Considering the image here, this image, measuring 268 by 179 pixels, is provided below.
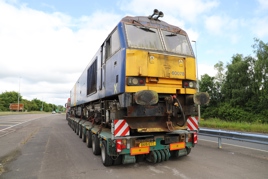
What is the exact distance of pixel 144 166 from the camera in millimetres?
6062

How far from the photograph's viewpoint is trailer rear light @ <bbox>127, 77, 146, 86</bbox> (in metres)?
5.51

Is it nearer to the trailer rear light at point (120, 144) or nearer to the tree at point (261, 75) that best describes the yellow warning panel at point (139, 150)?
the trailer rear light at point (120, 144)

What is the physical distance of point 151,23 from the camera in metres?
6.62

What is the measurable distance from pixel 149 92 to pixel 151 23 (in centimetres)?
242

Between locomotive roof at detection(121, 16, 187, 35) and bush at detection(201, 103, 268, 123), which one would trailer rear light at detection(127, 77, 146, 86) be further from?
bush at detection(201, 103, 268, 123)

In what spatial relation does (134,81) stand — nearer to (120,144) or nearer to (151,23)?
(120,144)

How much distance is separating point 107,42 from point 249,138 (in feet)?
18.4

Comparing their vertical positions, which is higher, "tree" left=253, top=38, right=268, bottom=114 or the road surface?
"tree" left=253, top=38, right=268, bottom=114

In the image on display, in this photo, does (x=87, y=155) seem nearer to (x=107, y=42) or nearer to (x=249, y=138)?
(x=107, y=42)

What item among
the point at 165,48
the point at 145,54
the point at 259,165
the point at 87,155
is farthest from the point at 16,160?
the point at 259,165

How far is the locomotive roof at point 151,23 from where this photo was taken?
20.8ft

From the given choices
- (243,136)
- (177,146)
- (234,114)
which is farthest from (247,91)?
(177,146)

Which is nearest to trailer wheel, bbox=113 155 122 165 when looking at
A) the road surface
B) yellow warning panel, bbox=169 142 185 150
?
the road surface

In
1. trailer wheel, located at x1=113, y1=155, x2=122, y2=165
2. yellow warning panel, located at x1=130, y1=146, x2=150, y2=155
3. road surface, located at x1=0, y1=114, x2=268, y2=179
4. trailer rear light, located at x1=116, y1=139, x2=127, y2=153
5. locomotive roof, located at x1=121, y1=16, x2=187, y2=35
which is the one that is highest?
locomotive roof, located at x1=121, y1=16, x2=187, y2=35
